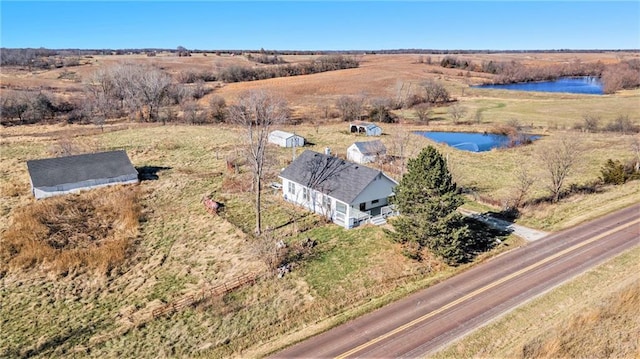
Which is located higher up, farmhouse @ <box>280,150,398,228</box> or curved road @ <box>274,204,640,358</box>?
farmhouse @ <box>280,150,398,228</box>

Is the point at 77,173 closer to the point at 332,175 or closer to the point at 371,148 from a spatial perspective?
the point at 332,175

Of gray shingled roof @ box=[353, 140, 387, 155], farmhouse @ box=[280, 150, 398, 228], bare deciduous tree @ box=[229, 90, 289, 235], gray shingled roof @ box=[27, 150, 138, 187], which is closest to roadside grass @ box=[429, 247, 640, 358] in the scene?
farmhouse @ box=[280, 150, 398, 228]

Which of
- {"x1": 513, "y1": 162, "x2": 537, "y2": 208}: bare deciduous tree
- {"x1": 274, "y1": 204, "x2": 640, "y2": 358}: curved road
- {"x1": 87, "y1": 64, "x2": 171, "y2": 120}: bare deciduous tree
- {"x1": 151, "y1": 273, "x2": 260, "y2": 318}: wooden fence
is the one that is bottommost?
{"x1": 151, "y1": 273, "x2": 260, "y2": 318}: wooden fence

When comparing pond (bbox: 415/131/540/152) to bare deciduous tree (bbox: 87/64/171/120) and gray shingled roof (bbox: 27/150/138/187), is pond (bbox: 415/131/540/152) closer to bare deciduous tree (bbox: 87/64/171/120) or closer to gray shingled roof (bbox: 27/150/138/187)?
gray shingled roof (bbox: 27/150/138/187)

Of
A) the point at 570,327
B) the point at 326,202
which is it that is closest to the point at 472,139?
the point at 326,202

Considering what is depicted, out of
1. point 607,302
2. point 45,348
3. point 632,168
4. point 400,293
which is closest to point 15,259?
point 45,348

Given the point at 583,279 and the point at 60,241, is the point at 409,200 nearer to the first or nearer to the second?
the point at 583,279
